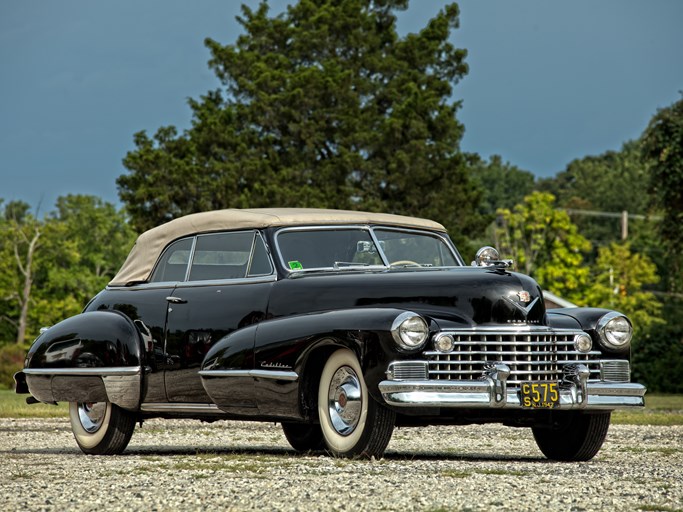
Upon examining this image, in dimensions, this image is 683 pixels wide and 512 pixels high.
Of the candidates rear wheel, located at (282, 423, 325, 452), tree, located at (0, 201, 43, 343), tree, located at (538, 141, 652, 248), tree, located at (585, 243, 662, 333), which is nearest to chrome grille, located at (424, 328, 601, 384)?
rear wheel, located at (282, 423, 325, 452)

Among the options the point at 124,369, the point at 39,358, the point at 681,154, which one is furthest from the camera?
the point at 681,154

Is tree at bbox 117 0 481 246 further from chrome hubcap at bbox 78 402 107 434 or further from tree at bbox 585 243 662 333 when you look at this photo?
chrome hubcap at bbox 78 402 107 434

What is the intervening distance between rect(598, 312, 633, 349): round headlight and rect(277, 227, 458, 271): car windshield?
1.60 m

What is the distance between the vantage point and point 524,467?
29.0 ft

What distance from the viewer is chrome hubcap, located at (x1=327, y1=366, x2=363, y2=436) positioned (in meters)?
8.71

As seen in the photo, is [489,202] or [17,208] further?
[17,208]

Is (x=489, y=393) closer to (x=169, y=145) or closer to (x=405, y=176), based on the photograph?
(x=405, y=176)

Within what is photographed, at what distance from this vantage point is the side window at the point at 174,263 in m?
10.8

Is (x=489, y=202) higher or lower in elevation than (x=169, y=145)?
higher

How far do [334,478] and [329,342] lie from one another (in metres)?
1.59

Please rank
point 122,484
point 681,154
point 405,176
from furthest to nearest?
point 405,176 < point 681,154 < point 122,484

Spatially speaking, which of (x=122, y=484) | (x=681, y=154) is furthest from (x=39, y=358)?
(x=681, y=154)

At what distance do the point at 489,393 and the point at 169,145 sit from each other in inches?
1769

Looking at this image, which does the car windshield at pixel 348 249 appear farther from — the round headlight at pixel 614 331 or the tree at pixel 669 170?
the tree at pixel 669 170
